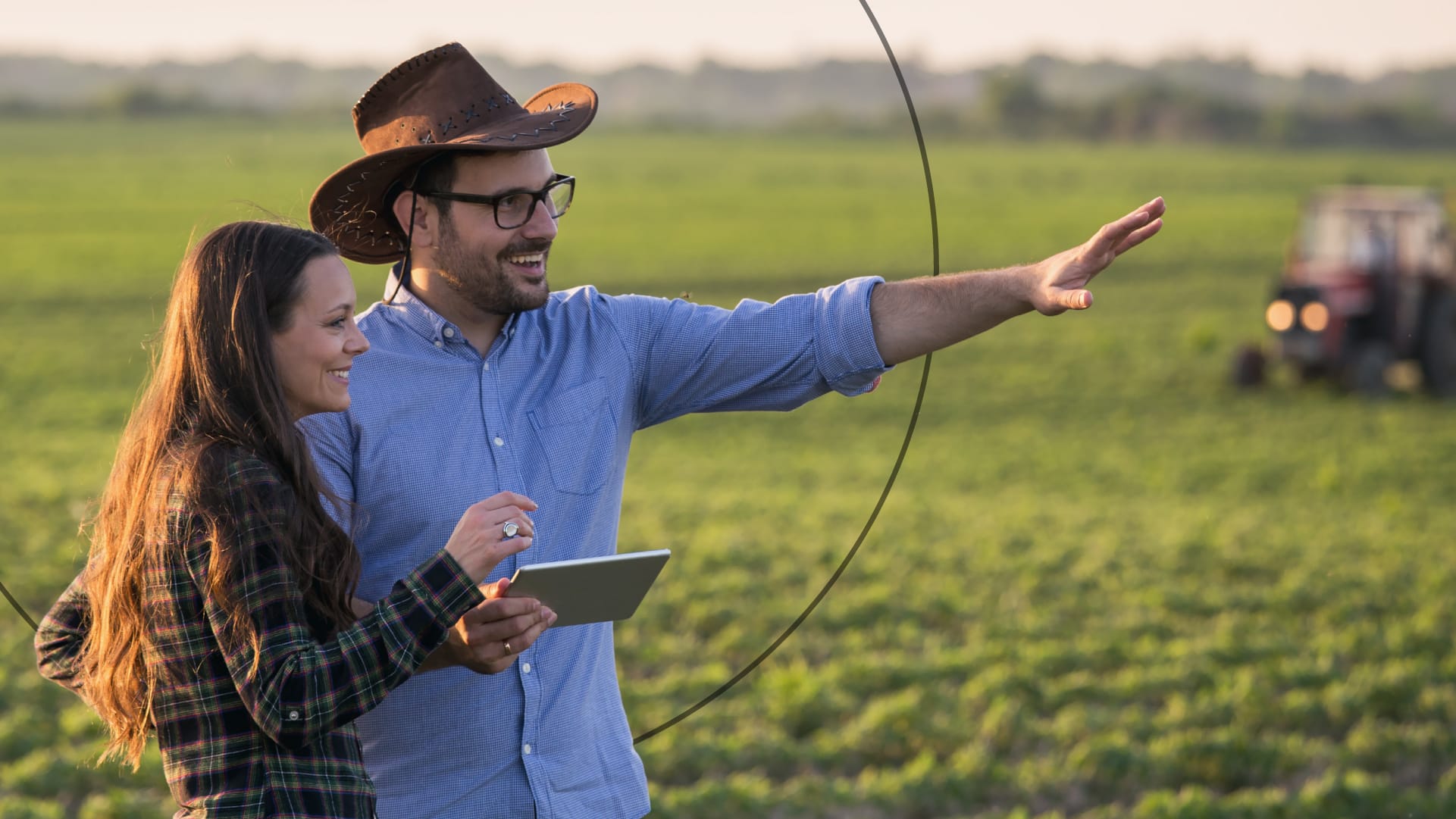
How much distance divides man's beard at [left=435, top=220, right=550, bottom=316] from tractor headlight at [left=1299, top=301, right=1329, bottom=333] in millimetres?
14562

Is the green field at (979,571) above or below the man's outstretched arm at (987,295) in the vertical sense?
below

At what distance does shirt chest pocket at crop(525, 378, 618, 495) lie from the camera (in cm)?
227

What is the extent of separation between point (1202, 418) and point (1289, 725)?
378 inches

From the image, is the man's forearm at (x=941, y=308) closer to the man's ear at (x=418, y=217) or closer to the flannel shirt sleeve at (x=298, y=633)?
the man's ear at (x=418, y=217)

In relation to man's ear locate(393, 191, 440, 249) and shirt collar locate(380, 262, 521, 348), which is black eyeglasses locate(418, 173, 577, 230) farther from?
shirt collar locate(380, 262, 521, 348)

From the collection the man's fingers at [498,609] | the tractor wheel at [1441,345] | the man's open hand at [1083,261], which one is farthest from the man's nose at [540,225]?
the tractor wheel at [1441,345]

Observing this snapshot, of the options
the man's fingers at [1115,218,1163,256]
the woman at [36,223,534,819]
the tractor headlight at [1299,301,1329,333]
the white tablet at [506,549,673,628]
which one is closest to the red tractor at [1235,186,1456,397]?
the tractor headlight at [1299,301,1329,333]

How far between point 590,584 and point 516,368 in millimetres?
473

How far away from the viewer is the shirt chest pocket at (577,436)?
2.27 metres

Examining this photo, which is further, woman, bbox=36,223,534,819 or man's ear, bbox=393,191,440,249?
man's ear, bbox=393,191,440,249

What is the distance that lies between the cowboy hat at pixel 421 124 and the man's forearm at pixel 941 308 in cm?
57

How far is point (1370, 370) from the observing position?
15.4 m

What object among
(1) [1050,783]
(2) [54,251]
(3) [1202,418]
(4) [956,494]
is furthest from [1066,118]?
(1) [1050,783]

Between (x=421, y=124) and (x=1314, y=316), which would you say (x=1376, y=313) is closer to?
(x=1314, y=316)
